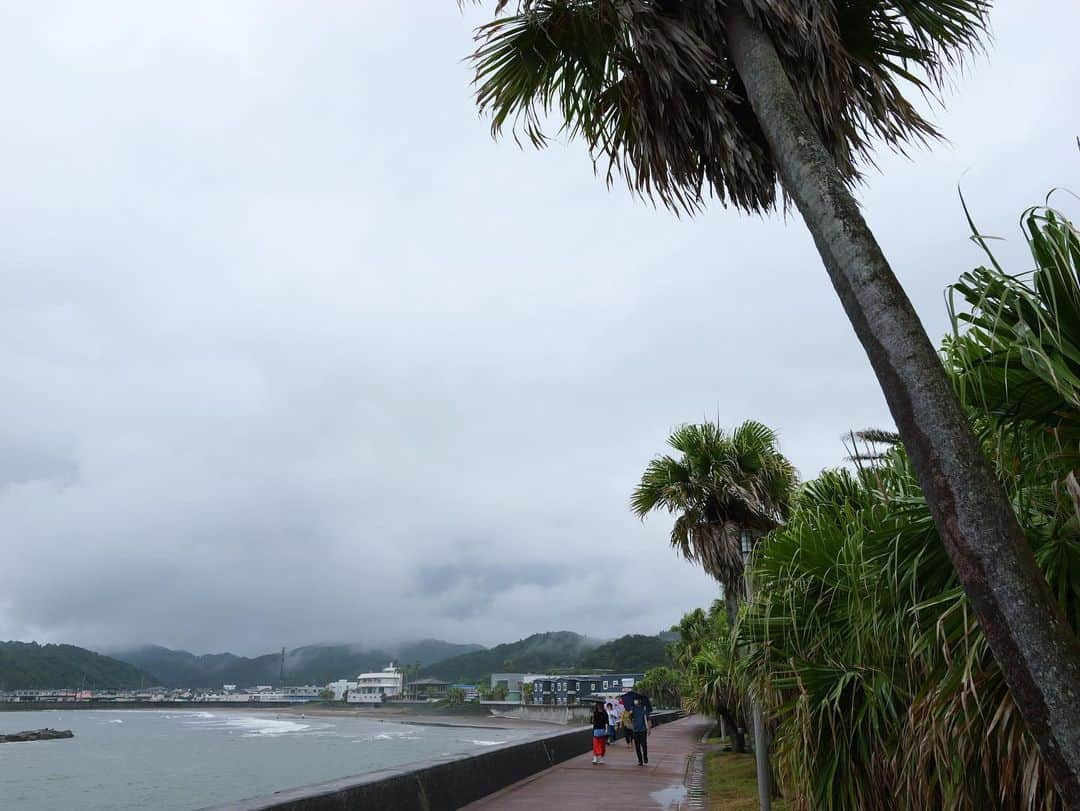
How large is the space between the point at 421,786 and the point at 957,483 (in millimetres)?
6702

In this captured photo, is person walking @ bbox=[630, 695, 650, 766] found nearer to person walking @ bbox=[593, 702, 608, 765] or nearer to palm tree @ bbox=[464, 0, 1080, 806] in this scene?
person walking @ bbox=[593, 702, 608, 765]

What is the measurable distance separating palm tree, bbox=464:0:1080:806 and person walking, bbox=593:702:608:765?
13054mm

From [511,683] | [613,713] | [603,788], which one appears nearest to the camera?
[603,788]

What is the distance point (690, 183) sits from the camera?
237 inches

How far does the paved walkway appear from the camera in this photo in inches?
395

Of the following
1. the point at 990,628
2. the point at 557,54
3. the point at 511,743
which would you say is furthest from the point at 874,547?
the point at 511,743

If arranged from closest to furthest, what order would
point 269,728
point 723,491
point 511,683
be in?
point 723,491, point 269,728, point 511,683

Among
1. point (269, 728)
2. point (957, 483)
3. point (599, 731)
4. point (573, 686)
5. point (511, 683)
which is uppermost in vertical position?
point (957, 483)

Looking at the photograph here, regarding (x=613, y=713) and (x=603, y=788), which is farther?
(x=613, y=713)

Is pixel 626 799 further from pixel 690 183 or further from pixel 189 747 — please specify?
pixel 189 747

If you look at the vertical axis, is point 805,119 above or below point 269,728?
above

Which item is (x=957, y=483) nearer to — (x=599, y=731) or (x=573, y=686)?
(x=599, y=731)

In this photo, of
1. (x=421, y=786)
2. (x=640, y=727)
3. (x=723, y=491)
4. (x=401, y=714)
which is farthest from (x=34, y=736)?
(x=421, y=786)

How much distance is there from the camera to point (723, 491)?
53.6 feet
